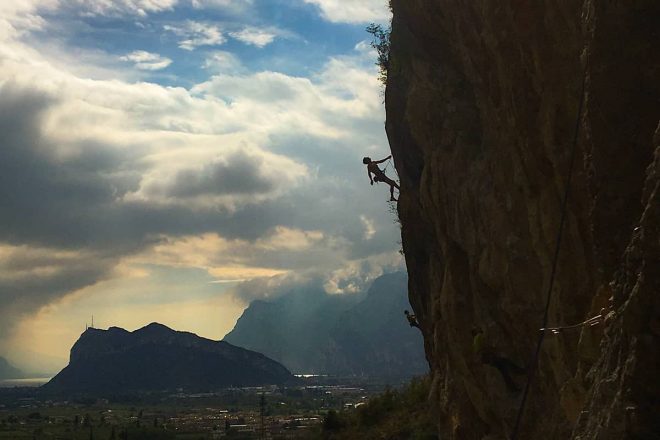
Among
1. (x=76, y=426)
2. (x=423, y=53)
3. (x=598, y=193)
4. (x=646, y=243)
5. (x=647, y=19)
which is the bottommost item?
(x=76, y=426)

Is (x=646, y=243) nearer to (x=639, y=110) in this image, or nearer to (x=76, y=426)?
(x=639, y=110)

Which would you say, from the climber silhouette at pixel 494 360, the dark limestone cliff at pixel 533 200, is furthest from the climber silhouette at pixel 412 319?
the climber silhouette at pixel 494 360

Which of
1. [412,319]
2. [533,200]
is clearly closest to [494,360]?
[533,200]

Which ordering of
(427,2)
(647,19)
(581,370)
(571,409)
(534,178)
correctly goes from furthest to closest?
(427,2), (534,178), (571,409), (581,370), (647,19)

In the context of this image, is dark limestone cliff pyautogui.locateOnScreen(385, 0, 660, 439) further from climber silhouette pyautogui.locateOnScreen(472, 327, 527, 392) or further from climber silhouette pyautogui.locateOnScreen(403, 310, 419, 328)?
climber silhouette pyautogui.locateOnScreen(403, 310, 419, 328)

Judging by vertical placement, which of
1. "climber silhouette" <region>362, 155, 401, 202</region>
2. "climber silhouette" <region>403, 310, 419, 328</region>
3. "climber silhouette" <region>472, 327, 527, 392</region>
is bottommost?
Result: "climber silhouette" <region>472, 327, 527, 392</region>

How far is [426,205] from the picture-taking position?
24.0 meters

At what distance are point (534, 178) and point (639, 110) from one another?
6433 mm

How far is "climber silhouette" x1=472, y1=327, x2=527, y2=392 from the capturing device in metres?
19.4

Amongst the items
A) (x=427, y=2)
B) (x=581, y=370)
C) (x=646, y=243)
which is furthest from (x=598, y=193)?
(x=427, y=2)

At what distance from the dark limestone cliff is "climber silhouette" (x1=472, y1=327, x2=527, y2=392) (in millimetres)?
280

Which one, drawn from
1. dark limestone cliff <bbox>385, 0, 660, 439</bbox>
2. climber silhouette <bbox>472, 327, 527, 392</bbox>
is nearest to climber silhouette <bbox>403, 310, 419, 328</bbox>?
dark limestone cliff <bbox>385, 0, 660, 439</bbox>

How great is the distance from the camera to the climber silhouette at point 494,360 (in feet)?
Result: 63.6

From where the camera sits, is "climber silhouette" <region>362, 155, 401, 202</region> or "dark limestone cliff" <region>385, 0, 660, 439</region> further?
"climber silhouette" <region>362, 155, 401, 202</region>
